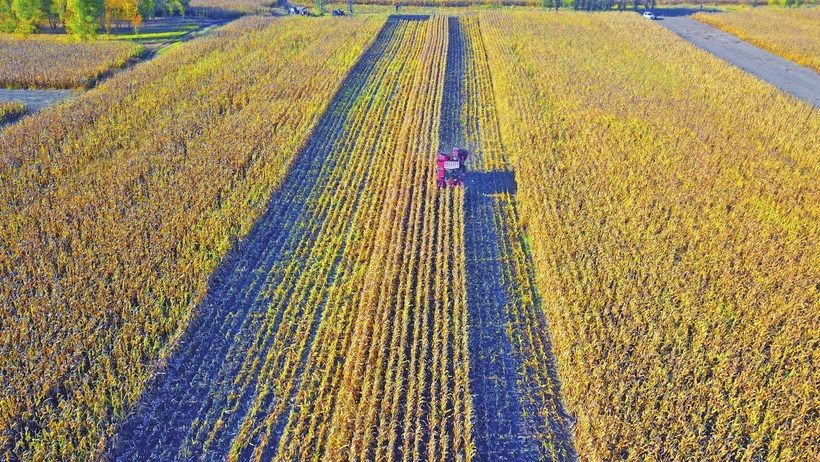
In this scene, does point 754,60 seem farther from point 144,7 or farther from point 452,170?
point 144,7

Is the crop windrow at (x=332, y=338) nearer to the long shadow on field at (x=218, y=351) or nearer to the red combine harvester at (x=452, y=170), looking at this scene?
the long shadow on field at (x=218, y=351)

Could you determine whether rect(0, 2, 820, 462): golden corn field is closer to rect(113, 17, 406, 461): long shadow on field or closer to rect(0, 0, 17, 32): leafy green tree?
rect(113, 17, 406, 461): long shadow on field

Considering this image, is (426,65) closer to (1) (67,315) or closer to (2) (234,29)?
(2) (234,29)

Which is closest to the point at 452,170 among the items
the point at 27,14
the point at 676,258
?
the point at 676,258

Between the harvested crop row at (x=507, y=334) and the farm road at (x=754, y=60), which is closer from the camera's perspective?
the harvested crop row at (x=507, y=334)

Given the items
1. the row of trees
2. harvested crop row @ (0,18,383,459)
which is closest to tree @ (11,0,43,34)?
the row of trees

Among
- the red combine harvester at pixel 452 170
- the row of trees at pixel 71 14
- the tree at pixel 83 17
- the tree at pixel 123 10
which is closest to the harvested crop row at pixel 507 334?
the red combine harvester at pixel 452 170

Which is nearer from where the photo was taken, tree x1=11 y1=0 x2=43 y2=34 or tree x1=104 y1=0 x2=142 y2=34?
tree x1=11 y1=0 x2=43 y2=34
